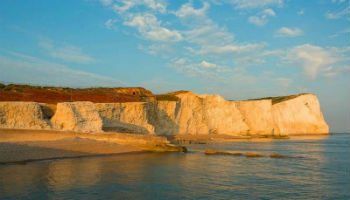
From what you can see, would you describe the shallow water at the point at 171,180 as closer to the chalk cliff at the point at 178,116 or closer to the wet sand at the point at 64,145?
the wet sand at the point at 64,145

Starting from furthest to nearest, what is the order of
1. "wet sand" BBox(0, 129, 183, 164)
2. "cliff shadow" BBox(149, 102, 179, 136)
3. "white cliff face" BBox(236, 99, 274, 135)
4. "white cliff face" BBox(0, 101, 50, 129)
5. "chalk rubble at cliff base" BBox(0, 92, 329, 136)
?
1. "white cliff face" BBox(236, 99, 274, 135)
2. "cliff shadow" BBox(149, 102, 179, 136)
3. "chalk rubble at cliff base" BBox(0, 92, 329, 136)
4. "white cliff face" BBox(0, 101, 50, 129)
5. "wet sand" BBox(0, 129, 183, 164)

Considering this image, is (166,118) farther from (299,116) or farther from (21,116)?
(299,116)

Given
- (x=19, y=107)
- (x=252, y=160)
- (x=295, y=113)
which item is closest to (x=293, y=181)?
(x=252, y=160)

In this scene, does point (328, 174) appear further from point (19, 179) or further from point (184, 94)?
point (184, 94)

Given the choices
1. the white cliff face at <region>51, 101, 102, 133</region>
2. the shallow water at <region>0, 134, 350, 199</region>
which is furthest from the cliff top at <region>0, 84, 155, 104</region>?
the shallow water at <region>0, 134, 350, 199</region>

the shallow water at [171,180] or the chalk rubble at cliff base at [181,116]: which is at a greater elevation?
the chalk rubble at cliff base at [181,116]

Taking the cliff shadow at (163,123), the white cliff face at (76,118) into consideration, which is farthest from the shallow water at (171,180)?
the cliff shadow at (163,123)

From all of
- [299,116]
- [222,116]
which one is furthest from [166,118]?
[299,116]

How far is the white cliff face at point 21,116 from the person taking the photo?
2820 centimetres

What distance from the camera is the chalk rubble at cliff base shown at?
2961 cm

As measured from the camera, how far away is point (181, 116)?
5712 cm

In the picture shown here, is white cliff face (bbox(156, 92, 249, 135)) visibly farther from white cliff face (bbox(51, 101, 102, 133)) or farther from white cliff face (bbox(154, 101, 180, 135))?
white cliff face (bbox(51, 101, 102, 133))

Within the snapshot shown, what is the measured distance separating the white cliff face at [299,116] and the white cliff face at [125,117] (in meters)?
37.7

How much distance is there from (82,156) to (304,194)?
51.0 feet
